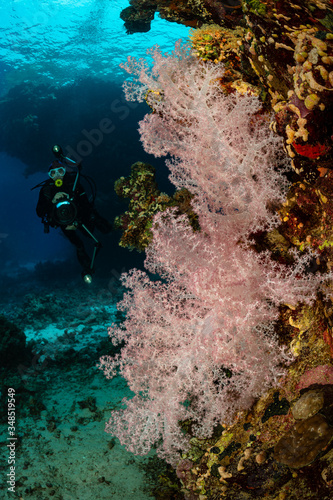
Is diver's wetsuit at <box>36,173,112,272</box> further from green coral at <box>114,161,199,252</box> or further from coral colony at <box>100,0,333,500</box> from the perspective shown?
coral colony at <box>100,0,333,500</box>

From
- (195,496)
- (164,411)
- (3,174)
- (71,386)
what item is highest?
(164,411)

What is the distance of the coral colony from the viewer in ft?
5.88

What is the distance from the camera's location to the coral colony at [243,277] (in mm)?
1793

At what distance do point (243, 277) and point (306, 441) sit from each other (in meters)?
1.18

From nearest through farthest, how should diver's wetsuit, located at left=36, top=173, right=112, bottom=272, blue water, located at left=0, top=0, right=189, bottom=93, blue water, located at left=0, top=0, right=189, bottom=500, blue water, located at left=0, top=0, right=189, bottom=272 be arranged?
blue water, located at left=0, top=0, right=189, bottom=500 → diver's wetsuit, located at left=36, top=173, right=112, bottom=272 → blue water, located at left=0, top=0, right=189, bottom=272 → blue water, located at left=0, top=0, right=189, bottom=93

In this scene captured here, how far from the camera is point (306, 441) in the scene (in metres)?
1.78

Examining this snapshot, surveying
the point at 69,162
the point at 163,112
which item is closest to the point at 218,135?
the point at 163,112

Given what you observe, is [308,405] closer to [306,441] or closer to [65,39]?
[306,441]

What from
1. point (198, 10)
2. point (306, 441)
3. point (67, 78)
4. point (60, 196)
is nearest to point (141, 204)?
point (198, 10)

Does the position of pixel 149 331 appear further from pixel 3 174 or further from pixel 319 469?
pixel 3 174

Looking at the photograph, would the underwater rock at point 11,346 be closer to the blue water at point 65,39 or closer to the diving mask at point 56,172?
the diving mask at point 56,172

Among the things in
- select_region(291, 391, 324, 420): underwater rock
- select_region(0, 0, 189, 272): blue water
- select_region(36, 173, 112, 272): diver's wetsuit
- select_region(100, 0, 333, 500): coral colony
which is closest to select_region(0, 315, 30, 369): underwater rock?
select_region(36, 173, 112, 272): diver's wetsuit

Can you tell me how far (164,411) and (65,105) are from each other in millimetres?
23227

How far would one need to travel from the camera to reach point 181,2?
3.46 m
